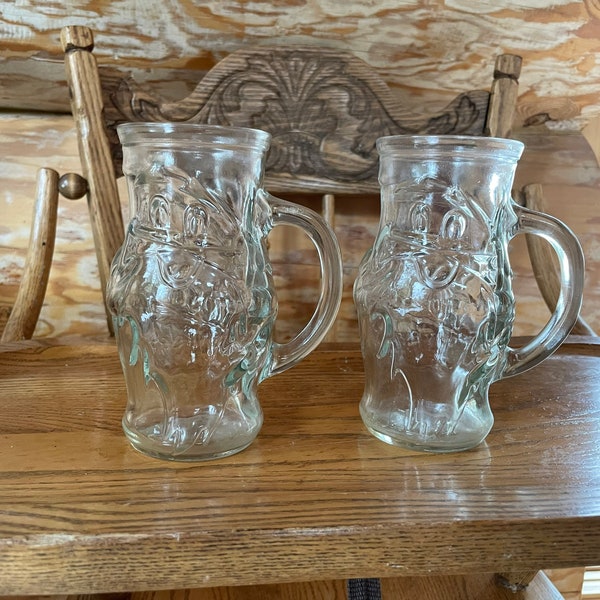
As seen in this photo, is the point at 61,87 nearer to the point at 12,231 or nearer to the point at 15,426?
the point at 12,231

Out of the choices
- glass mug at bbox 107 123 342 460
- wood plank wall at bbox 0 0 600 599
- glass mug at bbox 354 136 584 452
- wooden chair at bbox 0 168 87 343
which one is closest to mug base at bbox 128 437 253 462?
glass mug at bbox 107 123 342 460

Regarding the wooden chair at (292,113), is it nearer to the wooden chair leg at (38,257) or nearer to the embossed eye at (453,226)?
the wooden chair leg at (38,257)

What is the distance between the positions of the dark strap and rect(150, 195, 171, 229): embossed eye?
0.39m

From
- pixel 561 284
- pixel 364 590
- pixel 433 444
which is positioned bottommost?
pixel 364 590

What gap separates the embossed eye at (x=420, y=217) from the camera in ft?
1.40

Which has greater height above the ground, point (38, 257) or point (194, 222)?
point (194, 222)

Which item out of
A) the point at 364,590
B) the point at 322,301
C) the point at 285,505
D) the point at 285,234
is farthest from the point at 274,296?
the point at 285,234

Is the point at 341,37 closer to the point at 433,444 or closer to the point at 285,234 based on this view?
the point at 285,234

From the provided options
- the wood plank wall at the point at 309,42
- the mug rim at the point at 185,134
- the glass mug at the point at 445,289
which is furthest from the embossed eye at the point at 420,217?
the wood plank wall at the point at 309,42

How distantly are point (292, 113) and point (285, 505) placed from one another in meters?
0.50

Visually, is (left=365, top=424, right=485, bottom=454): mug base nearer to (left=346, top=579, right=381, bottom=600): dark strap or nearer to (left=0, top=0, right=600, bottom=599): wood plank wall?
(left=346, top=579, right=381, bottom=600): dark strap

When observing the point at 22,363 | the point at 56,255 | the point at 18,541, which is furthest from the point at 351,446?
the point at 56,255

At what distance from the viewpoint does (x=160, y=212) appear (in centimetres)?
41

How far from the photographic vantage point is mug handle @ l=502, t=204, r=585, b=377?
0.44 m
